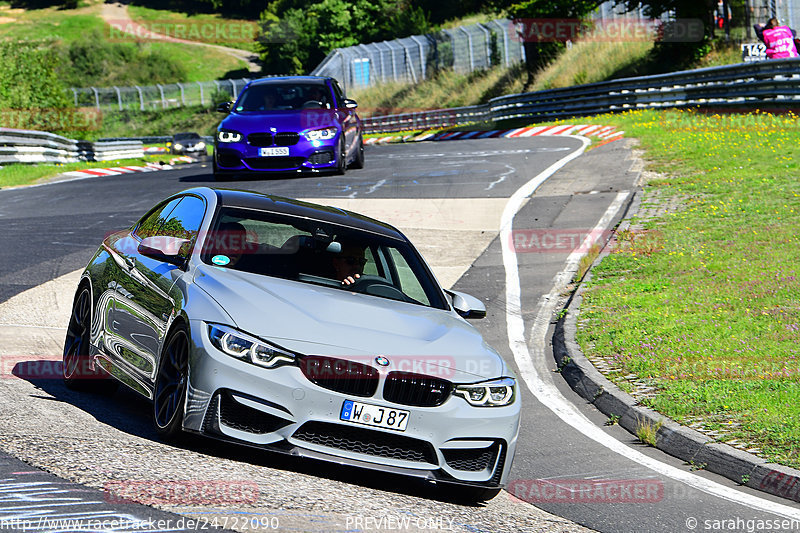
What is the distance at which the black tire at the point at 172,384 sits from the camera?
6000mm

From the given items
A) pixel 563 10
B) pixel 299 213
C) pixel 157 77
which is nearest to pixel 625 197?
A: pixel 299 213

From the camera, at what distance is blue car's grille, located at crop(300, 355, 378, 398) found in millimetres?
5824

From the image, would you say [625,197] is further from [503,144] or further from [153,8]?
[153,8]

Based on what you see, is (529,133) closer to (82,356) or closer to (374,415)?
(82,356)

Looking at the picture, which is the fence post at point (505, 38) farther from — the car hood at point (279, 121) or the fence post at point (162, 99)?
the car hood at point (279, 121)

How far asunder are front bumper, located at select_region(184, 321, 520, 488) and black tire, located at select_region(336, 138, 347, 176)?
14898mm

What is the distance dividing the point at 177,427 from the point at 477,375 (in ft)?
5.63

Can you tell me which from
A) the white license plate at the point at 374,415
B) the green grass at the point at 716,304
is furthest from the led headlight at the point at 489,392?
the green grass at the point at 716,304

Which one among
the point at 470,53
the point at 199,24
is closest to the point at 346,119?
the point at 470,53

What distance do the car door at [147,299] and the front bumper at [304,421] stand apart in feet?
2.13

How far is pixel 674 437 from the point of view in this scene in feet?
25.4

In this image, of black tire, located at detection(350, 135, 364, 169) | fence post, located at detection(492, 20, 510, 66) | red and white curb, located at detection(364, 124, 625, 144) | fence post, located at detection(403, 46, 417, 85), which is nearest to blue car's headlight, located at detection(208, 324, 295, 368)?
black tire, located at detection(350, 135, 364, 169)

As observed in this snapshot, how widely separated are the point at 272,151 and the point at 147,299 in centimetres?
1302

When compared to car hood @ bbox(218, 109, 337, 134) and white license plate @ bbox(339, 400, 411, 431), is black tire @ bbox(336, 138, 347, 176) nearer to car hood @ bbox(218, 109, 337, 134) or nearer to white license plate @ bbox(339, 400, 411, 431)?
car hood @ bbox(218, 109, 337, 134)
